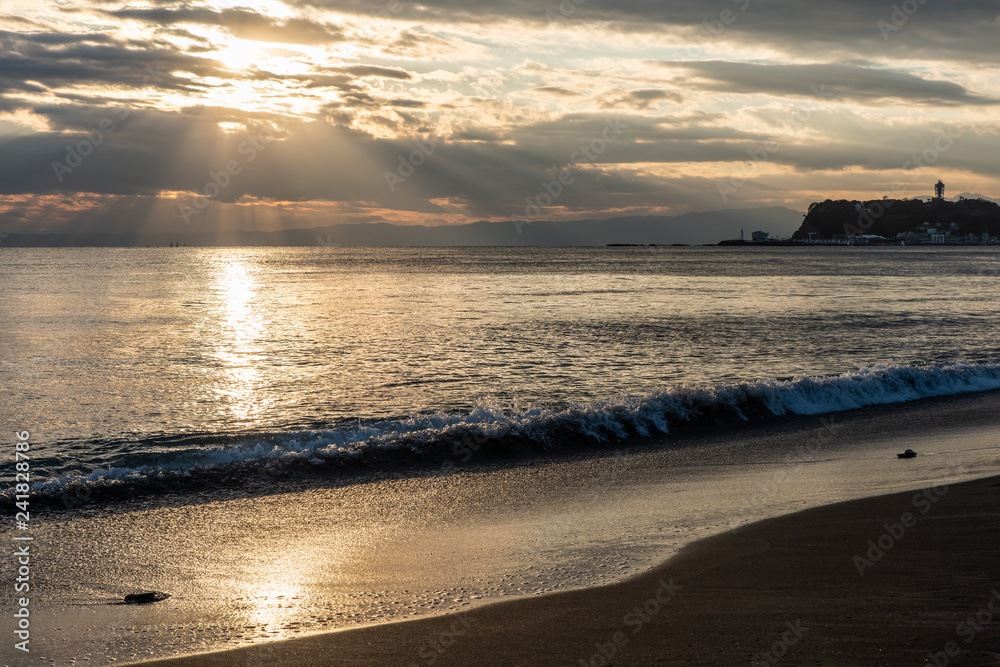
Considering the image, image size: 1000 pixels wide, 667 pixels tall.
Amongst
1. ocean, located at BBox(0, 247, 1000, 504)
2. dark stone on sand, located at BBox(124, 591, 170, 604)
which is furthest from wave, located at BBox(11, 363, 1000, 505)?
dark stone on sand, located at BBox(124, 591, 170, 604)

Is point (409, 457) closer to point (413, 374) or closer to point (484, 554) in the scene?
point (484, 554)

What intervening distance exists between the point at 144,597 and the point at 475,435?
27.2 feet

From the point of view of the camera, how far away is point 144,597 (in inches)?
282

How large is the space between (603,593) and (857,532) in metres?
3.69

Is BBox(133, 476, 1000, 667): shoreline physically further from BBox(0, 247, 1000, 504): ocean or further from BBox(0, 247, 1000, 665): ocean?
BBox(0, 247, 1000, 504): ocean

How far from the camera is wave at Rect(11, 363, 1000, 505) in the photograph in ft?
40.4

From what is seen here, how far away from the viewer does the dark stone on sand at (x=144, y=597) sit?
712 cm

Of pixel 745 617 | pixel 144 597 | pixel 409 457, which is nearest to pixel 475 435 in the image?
pixel 409 457

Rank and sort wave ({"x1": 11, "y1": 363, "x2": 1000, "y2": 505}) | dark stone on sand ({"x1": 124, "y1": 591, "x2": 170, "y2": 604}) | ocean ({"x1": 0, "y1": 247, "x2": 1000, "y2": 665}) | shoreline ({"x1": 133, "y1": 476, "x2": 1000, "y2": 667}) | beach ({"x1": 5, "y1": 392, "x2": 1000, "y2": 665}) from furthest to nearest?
wave ({"x1": 11, "y1": 363, "x2": 1000, "y2": 505})
ocean ({"x1": 0, "y1": 247, "x2": 1000, "y2": 665})
dark stone on sand ({"x1": 124, "y1": 591, "x2": 170, "y2": 604})
beach ({"x1": 5, "y1": 392, "x2": 1000, "y2": 665})
shoreline ({"x1": 133, "y1": 476, "x2": 1000, "y2": 667})

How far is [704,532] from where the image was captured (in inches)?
354

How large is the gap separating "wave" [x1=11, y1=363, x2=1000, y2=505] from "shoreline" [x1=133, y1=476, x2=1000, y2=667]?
6744 millimetres

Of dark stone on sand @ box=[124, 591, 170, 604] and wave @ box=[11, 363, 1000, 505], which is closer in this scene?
dark stone on sand @ box=[124, 591, 170, 604]

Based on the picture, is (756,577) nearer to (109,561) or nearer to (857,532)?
(857,532)

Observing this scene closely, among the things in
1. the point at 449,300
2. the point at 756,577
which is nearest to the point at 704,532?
the point at 756,577
